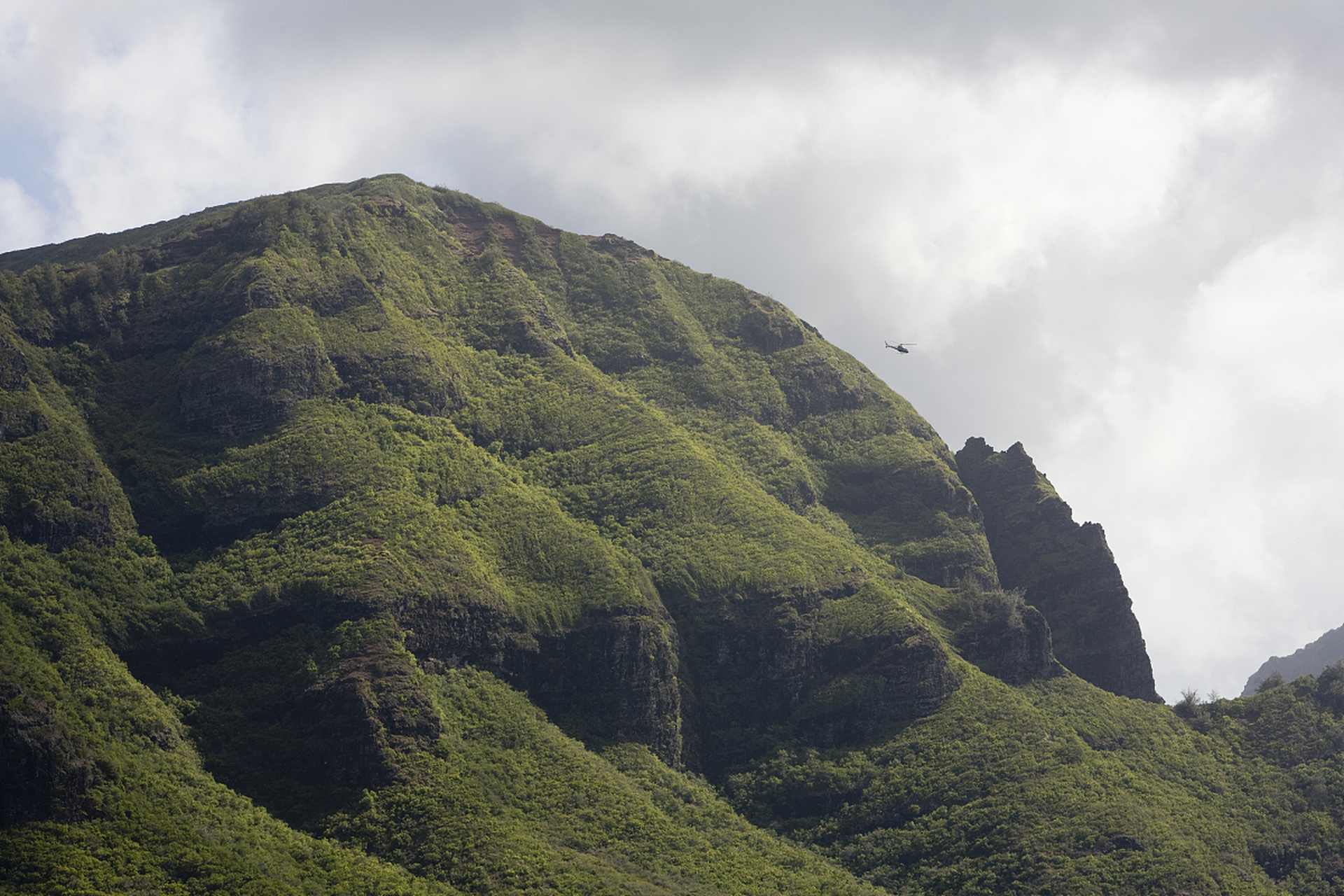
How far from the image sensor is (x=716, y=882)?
141 metres

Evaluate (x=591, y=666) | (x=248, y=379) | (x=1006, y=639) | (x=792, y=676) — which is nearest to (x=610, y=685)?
(x=591, y=666)

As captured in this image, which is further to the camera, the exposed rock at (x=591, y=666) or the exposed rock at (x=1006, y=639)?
the exposed rock at (x=1006, y=639)

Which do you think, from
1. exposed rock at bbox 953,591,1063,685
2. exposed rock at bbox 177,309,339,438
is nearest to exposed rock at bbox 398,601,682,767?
exposed rock at bbox 177,309,339,438

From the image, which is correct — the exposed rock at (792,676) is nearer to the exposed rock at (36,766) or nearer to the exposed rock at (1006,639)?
the exposed rock at (1006,639)

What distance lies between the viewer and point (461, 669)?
509 ft

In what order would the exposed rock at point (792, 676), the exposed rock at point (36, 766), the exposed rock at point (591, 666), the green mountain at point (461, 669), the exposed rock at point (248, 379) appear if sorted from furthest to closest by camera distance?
the exposed rock at point (792, 676) → the exposed rock at point (248, 379) → the exposed rock at point (591, 666) → the green mountain at point (461, 669) → the exposed rock at point (36, 766)

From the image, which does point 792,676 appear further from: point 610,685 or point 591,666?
point 591,666

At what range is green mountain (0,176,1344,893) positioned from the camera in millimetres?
130625

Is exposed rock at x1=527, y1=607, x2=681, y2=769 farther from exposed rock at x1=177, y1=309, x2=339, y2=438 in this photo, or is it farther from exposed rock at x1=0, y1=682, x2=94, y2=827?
exposed rock at x1=0, y1=682, x2=94, y2=827

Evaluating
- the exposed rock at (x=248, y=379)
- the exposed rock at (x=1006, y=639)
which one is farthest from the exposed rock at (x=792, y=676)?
the exposed rock at (x=248, y=379)

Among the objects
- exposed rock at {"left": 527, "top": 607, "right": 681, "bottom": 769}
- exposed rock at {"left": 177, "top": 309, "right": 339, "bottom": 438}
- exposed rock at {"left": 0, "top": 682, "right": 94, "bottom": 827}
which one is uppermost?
exposed rock at {"left": 177, "top": 309, "right": 339, "bottom": 438}

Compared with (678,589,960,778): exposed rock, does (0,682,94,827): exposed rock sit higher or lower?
lower

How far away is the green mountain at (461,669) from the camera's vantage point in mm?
130625

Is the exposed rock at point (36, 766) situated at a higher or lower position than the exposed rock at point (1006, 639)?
lower
